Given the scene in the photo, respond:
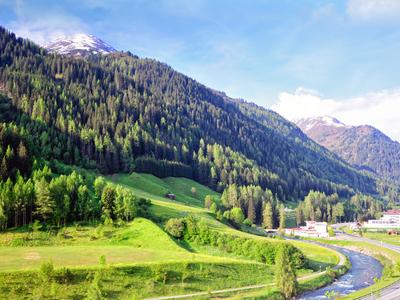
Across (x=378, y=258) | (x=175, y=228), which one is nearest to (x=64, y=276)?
(x=175, y=228)

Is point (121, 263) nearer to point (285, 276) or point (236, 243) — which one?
point (285, 276)

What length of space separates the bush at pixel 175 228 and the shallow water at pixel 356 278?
3710 centimetres

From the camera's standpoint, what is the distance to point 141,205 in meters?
123

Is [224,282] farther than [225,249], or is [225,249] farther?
[225,249]

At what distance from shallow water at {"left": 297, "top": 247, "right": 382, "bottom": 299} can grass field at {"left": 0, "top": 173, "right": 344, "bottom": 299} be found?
8048 mm

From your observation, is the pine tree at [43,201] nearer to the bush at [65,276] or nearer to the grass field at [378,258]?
the bush at [65,276]

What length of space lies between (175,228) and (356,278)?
1998 inches

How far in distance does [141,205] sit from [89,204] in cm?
1906

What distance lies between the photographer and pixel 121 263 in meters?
74.4

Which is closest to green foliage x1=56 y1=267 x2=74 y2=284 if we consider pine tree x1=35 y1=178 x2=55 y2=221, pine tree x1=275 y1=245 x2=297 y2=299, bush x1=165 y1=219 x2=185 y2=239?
pine tree x1=275 y1=245 x2=297 y2=299

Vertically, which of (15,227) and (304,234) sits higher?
(15,227)

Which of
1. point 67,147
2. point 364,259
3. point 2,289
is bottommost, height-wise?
point 364,259

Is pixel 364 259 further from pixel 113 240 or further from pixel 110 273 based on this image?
pixel 110 273

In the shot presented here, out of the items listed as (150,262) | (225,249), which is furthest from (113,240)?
(225,249)
